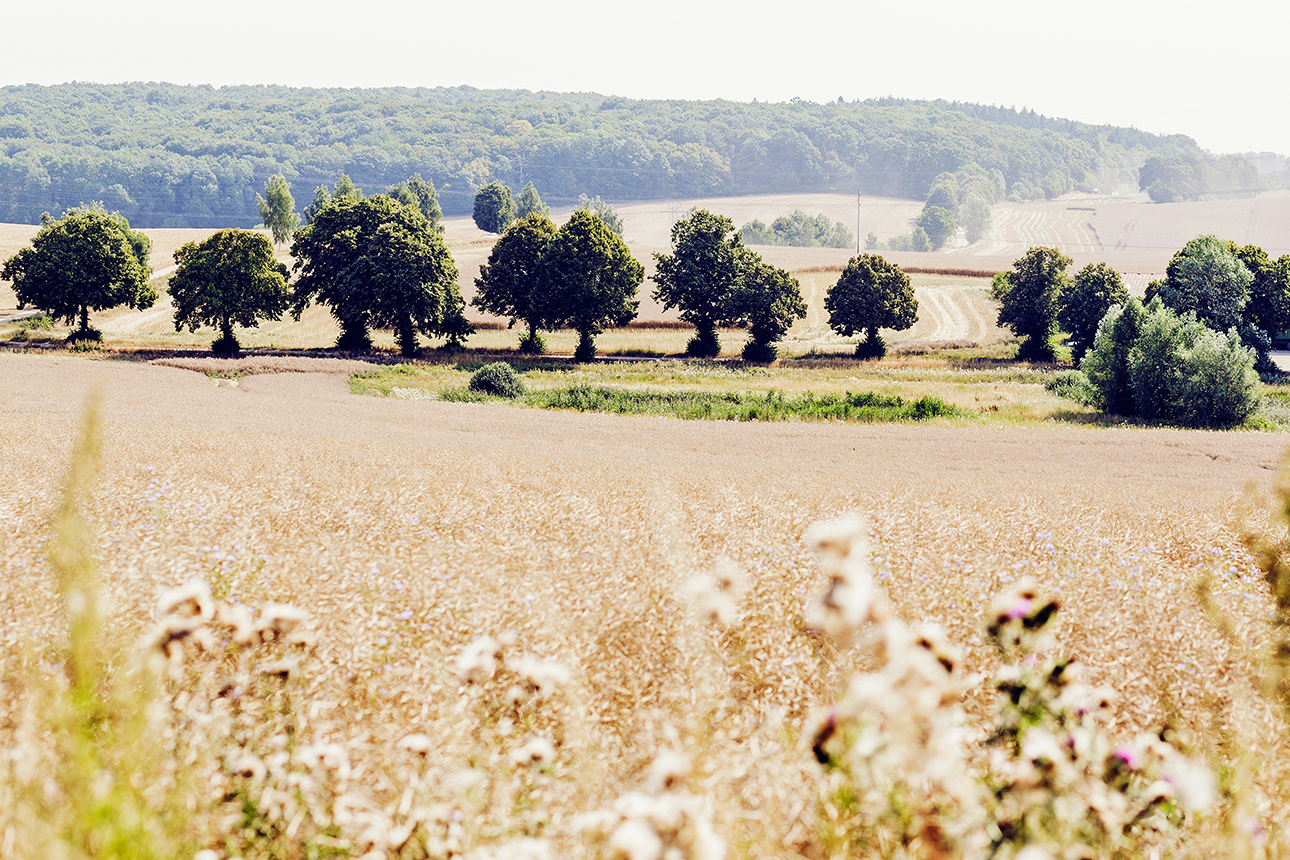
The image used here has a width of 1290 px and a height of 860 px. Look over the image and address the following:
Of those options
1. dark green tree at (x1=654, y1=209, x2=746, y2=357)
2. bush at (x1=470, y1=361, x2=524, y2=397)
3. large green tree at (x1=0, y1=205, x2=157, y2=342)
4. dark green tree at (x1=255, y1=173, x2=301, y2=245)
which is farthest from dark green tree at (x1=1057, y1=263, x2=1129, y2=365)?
dark green tree at (x1=255, y1=173, x2=301, y2=245)

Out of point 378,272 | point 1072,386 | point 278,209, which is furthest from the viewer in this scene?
point 278,209

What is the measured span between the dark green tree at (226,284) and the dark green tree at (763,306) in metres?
35.2

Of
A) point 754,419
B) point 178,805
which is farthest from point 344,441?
point 754,419

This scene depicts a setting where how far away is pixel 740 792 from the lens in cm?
612

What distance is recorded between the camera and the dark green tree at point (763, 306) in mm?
69938

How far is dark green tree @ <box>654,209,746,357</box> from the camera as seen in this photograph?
71.5 meters

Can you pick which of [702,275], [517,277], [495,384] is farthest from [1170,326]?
[517,277]

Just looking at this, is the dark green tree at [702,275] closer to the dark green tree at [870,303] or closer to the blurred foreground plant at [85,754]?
the dark green tree at [870,303]

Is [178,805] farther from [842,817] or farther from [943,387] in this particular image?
[943,387]

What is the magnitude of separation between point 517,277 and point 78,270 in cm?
3241

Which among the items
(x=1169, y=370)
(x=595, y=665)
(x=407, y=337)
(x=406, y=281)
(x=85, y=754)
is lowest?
(x=595, y=665)

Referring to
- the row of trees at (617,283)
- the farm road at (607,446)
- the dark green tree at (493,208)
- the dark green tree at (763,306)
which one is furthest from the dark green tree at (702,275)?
the dark green tree at (493,208)

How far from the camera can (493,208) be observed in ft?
579

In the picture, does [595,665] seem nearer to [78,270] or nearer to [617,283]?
[617,283]
